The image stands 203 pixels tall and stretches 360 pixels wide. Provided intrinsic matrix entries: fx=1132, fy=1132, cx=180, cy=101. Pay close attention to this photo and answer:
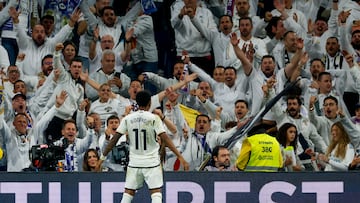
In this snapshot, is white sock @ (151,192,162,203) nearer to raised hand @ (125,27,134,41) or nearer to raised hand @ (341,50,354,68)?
raised hand @ (125,27,134,41)

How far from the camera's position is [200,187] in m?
14.6

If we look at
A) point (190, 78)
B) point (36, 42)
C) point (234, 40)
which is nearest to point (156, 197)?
point (190, 78)

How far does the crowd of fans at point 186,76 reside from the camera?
16656mm

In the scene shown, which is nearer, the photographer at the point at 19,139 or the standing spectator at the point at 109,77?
the photographer at the point at 19,139

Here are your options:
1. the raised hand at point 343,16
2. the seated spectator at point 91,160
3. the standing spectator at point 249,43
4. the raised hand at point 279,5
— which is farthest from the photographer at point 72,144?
the raised hand at point 343,16

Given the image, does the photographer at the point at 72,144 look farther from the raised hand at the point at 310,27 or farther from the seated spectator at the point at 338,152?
the raised hand at the point at 310,27

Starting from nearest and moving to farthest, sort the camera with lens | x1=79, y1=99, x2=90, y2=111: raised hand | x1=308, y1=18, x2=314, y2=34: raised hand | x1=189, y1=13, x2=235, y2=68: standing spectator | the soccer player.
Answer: the soccer player
the camera with lens
x1=79, y1=99, x2=90, y2=111: raised hand
x1=189, y1=13, x2=235, y2=68: standing spectator
x1=308, y1=18, x2=314, y2=34: raised hand

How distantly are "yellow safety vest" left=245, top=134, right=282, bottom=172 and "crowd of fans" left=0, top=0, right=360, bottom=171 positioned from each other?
Answer: 899 mm

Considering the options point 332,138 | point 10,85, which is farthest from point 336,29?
point 10,85

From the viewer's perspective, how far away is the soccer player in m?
13.3

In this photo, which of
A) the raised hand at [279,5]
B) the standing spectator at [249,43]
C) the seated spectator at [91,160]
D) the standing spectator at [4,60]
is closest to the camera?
the seated spectator at [91,160]

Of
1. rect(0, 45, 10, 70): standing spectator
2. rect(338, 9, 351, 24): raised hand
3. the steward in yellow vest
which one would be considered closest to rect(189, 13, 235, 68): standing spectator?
rect(338, 9, 351, 24): raised hand

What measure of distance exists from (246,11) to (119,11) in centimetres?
224

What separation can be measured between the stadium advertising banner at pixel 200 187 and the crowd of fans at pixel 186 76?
106 centimetres
